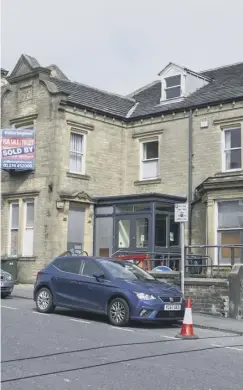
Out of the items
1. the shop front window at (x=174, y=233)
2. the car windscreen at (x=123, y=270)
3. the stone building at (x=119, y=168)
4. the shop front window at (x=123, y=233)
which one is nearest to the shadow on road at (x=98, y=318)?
Result: the car windscreen at (x=123, y=270)

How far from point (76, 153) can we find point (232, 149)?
676 cm

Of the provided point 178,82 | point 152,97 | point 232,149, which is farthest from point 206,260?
point 152,97

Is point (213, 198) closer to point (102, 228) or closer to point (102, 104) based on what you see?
point (102, 228)

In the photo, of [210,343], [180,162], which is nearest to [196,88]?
[180,162]

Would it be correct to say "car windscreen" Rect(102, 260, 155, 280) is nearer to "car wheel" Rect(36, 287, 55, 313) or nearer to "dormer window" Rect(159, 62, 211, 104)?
"car wheel" Rect(36, 287, 55, 313)

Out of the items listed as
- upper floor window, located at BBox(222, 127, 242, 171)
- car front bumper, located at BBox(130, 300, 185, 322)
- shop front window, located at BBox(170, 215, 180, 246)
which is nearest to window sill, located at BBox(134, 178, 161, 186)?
shop front window, located at BBox(170, 215, 180, 246)

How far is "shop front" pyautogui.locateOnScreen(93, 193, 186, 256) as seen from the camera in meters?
21.7

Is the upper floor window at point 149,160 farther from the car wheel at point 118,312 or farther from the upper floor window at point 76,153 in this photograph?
the car wheel at point 118,312

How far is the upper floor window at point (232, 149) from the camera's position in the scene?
71.4ft

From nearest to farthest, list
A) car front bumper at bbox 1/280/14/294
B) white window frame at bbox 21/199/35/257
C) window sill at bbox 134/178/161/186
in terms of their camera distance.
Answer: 1. car front bumper at bbox 1/280/14/294
2. white window frame at bbox 21/199/35/257
3. window sill at bbox 134/178/161/186

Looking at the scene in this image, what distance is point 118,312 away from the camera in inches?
484

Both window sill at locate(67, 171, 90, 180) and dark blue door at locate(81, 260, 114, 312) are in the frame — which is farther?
window sill at locate(67, 171, 90, 180)

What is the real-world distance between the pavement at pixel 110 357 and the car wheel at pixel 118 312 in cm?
23

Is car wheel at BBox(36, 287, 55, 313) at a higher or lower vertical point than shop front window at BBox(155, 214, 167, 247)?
lower
